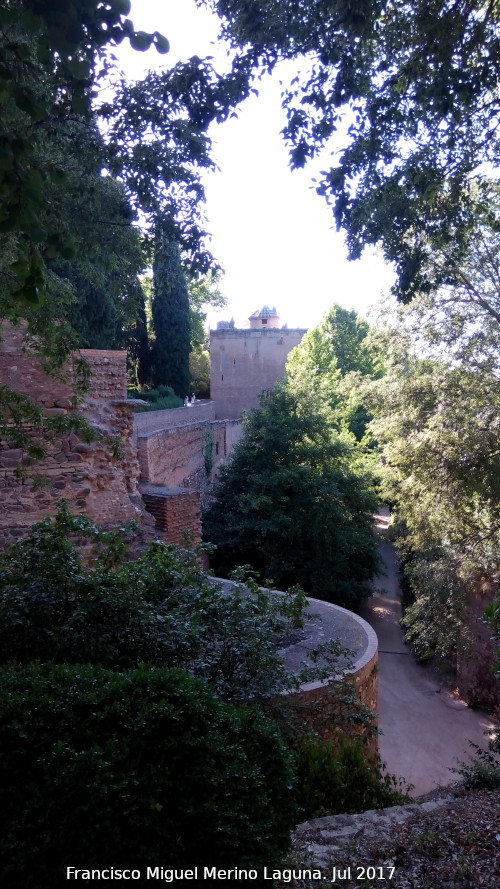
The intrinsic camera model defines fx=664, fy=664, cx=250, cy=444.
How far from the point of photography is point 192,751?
275 centimetres

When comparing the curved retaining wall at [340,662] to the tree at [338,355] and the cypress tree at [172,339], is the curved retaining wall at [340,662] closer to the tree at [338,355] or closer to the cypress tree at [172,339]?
the tree at [338,355]

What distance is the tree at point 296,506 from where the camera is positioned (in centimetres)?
1485

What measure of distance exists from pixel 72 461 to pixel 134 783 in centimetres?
488

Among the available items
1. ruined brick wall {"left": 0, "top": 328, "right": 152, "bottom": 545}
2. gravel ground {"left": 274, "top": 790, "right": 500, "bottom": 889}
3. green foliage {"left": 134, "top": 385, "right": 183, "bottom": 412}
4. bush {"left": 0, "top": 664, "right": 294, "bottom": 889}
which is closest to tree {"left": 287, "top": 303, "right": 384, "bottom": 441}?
green foliage {"left": 134, "top": 385, "right": 183, "bottom": 412}

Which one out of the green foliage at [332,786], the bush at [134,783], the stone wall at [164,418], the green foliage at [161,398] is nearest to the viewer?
the bush at [134,783]

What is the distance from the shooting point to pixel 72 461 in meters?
7.11

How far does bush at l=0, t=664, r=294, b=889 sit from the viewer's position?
8.34 ft

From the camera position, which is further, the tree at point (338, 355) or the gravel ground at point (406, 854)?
the tree at point (338, 355)

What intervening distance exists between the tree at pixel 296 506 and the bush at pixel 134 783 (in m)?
11.6

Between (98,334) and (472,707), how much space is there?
12534 mm

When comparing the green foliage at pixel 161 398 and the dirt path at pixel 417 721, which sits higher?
the green foliage at pixel 161 398

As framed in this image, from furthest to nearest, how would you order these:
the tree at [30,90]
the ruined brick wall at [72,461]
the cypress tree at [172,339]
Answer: the cypress tree at [172,339] → the ruined brick wall at [72,461] → the tree at [30,90]

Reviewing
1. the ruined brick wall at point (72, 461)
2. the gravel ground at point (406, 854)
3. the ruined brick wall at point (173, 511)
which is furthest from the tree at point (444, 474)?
the gravel ground at point (406, 854)

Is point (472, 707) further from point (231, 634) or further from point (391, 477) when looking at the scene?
point (231, 634)
